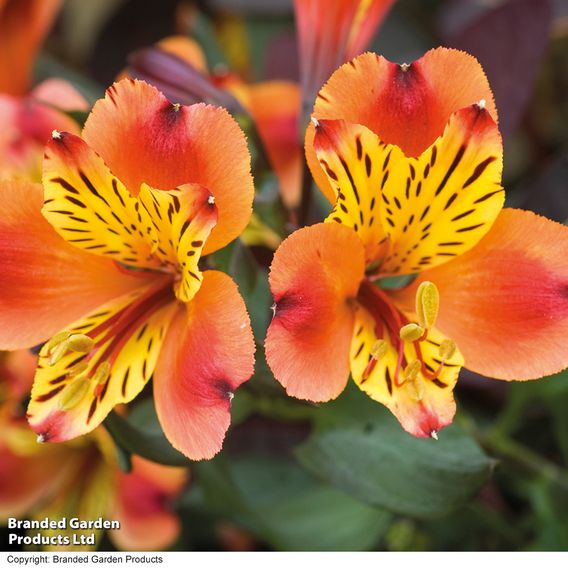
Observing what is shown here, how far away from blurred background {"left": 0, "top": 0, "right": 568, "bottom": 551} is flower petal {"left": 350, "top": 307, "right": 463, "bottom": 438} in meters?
0.08

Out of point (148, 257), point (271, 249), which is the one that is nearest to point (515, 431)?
point (271, 249)

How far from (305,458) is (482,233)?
333 mm

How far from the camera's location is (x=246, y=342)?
56 cm

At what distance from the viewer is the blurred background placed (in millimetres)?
790

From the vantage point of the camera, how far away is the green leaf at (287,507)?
92cm

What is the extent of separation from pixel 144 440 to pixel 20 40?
631mm

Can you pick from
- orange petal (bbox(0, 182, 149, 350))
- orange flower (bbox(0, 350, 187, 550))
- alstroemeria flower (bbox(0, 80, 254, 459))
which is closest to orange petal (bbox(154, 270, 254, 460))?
alstroemeria flower (bbox(0, 80, 254, 459))

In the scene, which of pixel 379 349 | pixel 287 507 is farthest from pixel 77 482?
pixel 379 349

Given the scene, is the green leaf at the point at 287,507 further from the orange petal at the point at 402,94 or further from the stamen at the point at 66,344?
the orange petal at the point at 402,94

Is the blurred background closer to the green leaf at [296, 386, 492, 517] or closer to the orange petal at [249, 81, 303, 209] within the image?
the green leaf at [296, 386, 492, 517]

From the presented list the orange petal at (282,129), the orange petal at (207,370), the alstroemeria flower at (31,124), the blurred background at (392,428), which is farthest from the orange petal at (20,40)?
the orange petal at (207,370)

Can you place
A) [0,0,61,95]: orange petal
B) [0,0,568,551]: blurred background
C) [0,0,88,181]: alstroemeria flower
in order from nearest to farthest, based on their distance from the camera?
[0,0,568,551]: blurred background, [0,0,88,181]: alstroemeria flower, [0,0,61,95]: orange petal

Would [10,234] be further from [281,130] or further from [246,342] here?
[281,130]

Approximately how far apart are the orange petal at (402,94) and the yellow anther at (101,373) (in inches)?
8.2
